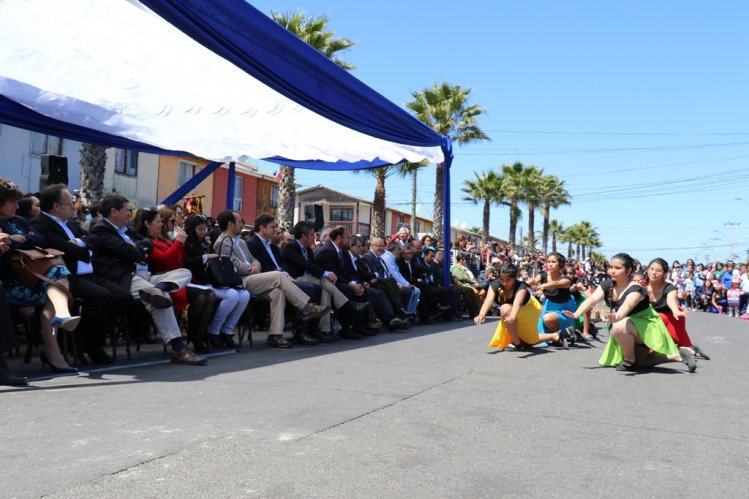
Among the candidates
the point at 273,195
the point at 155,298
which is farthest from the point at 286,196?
the point at 273,195

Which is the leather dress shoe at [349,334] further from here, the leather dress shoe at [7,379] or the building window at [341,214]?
the building window at [341,214]

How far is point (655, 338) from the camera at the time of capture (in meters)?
7.79

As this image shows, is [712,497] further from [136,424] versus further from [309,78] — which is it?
[309,78]

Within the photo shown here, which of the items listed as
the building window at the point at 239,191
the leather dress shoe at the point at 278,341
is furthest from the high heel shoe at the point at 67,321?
the building window at the point at 239,191

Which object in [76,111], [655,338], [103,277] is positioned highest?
[76,111]

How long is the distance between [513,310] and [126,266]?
503 cm

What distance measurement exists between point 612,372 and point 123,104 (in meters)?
7.77

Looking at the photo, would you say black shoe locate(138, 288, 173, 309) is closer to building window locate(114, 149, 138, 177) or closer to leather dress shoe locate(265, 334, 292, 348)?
leather dress shoe locate(265, 334, 292, 348)

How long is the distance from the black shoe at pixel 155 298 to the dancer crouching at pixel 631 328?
15.6ft

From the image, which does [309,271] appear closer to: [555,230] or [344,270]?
[344,270]

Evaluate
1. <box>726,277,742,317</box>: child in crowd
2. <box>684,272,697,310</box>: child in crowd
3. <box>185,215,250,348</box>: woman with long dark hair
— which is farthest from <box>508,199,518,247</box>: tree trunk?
<box>185,215,250,348</box>: woman with long dark hair

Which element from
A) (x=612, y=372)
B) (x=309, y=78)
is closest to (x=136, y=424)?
→ (x=612, y=372)

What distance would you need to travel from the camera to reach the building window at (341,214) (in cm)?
6209

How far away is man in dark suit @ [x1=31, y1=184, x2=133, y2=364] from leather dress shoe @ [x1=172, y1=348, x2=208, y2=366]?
0.73 m
